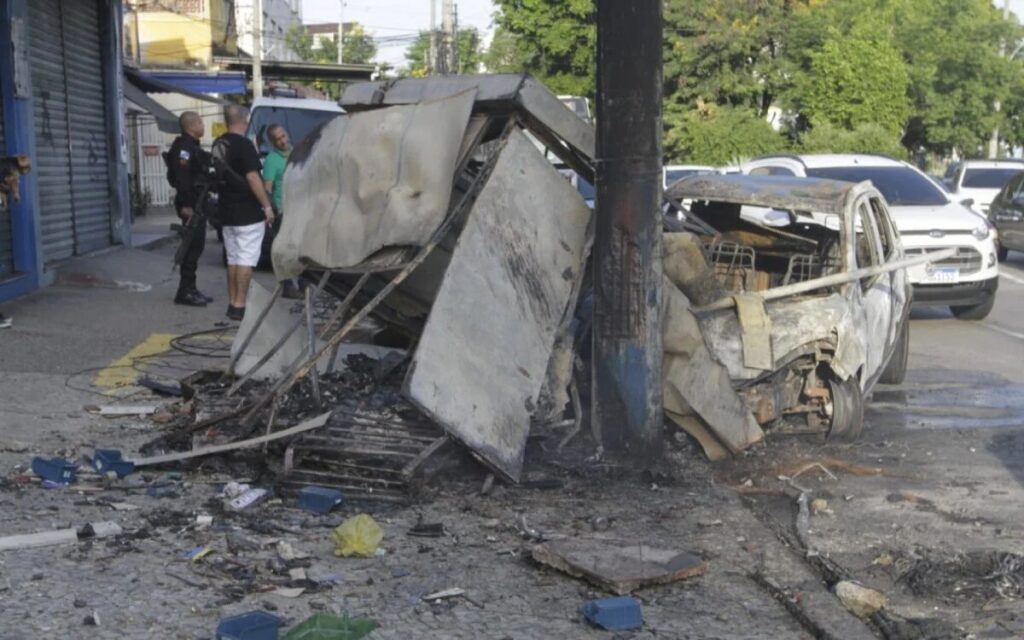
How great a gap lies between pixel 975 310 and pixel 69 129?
11169mm

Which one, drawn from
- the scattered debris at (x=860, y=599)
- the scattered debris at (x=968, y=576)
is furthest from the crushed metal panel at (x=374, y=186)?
the scattered debris at (x=968, y=576)

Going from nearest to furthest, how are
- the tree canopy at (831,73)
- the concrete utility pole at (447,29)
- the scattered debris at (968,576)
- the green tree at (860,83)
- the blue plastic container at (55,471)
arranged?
the scattered debris at (968,576), the blue plastic container at (55,471), the concrete utility pole at (447,29), the green tree at (860,83), the tree canopy at (831,73)

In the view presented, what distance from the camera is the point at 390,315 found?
7.84m

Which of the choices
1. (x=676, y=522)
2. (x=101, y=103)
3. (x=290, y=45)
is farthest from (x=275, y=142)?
(x=290, y=45)

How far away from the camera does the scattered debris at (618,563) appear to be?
5.11 meters

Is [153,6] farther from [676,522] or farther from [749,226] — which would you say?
[676,522]

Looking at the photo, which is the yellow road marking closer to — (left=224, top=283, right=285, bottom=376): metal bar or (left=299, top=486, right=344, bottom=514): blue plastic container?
(left=224, top=283, right=285, bottom=376): metal bar

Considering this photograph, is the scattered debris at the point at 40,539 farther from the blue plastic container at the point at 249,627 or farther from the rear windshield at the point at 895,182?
the rear windshield at the point at 895,182

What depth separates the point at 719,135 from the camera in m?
46.4

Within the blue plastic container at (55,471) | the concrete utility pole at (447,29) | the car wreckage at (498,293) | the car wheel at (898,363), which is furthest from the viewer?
the concrete utility pole at (447,29)

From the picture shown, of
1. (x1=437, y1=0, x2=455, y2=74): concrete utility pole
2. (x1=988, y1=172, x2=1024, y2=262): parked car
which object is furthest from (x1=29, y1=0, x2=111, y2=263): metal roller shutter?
(x1=437, y1=0, x2=455, y2=74): concrete utility pole

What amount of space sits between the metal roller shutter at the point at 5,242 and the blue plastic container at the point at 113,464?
620 cm

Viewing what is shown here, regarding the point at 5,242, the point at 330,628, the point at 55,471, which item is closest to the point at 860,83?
the point at 5,242

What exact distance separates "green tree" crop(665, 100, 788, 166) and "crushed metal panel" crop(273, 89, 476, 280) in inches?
1518
